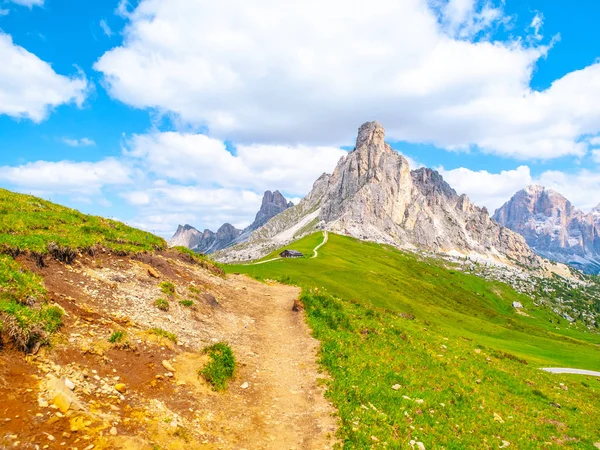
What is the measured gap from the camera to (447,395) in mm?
21172

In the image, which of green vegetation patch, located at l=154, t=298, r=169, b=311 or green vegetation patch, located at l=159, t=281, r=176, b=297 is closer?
green vegetation patch, located at l=154, t=298, r=169, b=311

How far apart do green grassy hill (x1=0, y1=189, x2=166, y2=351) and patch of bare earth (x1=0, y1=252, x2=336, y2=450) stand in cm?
70

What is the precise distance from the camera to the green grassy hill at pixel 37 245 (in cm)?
1345

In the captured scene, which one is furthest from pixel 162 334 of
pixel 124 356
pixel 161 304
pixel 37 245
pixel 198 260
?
pixel 198 260

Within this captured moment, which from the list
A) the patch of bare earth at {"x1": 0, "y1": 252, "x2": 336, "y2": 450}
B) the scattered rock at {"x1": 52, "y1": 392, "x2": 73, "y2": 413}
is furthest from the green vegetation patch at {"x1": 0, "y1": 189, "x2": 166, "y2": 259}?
the scattered rock at {"x1": 52, "y1": 392, "x2": 73, "y2": 413}

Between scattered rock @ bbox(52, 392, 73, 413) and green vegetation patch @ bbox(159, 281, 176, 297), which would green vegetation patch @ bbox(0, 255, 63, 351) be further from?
green vegetation patch @ bbox(159, 281, 176, 297)

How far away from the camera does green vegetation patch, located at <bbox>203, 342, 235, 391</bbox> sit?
16453 mm

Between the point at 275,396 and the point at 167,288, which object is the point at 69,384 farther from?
the point at 167,288

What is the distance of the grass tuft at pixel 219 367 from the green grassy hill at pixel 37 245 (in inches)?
266

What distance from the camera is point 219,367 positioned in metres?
17.4

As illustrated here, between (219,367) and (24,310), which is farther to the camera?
(219,367)

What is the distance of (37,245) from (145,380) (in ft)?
38.2

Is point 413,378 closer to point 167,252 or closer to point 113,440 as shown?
point 113,440

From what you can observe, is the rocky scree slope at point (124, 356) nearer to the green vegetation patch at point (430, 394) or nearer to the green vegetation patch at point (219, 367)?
the green vegetation patch at point (219, 367)
